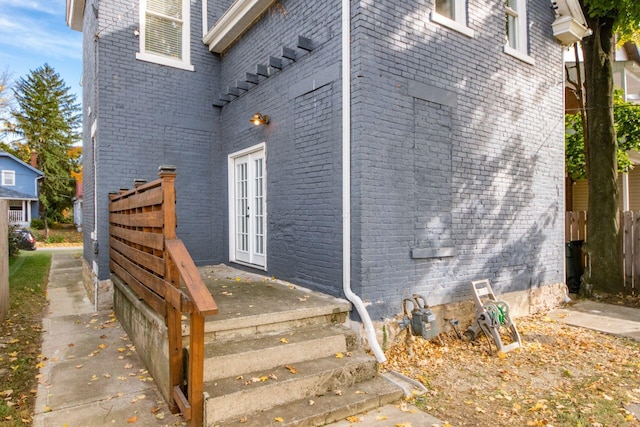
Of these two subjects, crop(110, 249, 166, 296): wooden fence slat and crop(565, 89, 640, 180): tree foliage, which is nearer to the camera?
crop(110, 249, 166, 296): wooden fence slat

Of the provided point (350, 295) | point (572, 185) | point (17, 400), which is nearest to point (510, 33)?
point (350, 295)

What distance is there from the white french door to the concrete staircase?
2179mm

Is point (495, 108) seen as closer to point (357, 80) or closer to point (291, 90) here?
point (357, 80)

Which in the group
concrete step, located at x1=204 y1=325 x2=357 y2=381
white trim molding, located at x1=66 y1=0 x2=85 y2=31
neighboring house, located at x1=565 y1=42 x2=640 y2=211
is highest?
white trim molding, located at x1=66 y1=0 x2=85 y2=31

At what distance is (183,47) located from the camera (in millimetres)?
7359

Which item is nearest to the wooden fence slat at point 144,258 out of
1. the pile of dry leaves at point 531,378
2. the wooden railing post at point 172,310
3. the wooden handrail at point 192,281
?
the wooden railing post at point 172,310

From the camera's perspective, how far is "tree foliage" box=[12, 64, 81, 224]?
2916 cm

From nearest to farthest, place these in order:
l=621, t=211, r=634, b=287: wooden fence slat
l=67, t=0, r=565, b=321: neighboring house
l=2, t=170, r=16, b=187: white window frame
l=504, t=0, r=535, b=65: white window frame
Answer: l=67, t=0, r=565, b=321: neighboring house
l=504, t=0, r=535, b=65: white window frame
l=621, t=211, r=634, b=287: wooden fence slat
l=2, t=170, r=16, b=187: white window frame

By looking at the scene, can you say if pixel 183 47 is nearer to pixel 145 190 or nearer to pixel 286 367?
pixel 145 190

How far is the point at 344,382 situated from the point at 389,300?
1284 mm

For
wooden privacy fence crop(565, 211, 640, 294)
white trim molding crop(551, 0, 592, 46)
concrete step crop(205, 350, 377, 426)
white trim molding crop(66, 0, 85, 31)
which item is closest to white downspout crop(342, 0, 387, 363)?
concrete step crop(205, 350, 377, 426)

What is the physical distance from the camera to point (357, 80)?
4.38 m

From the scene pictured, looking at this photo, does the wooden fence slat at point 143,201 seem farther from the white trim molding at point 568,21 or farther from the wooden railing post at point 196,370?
the white trim molding at point 568,21

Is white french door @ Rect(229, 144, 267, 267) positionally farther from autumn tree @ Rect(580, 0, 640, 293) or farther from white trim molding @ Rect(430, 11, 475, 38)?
autumn tree @ Rect(580, 0, 640, 293)
